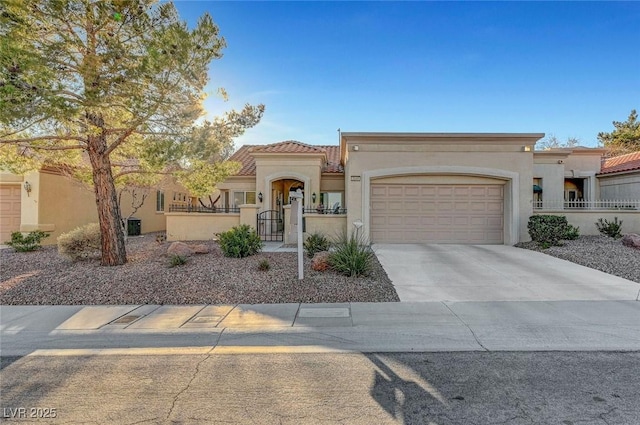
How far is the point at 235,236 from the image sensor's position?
31.0 feet

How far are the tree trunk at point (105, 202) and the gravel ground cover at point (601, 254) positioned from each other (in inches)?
498

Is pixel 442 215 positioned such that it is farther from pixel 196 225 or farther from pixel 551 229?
pixel 196 225

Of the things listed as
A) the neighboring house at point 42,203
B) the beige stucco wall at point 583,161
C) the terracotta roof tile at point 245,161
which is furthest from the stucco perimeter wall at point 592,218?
the neighboring house at point 42,203

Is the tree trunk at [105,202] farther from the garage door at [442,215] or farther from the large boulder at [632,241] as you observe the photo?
the large boulder at [632,241]

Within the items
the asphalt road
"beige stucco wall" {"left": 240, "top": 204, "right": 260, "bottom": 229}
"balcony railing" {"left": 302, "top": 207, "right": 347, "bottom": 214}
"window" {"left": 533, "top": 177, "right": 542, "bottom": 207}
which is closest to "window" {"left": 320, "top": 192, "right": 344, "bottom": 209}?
"balcony railing" {"left": 302, "top": 207, "right": 347, "bottom": 214}

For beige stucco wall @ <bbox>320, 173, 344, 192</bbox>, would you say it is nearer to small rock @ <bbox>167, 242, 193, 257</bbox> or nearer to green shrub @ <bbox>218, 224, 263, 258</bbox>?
green shrub @ <bbox>218, 224, 263, 258</bbox>

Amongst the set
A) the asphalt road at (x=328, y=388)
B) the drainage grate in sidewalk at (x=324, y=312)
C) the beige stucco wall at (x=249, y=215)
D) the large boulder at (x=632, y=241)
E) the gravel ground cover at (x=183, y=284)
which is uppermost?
the beige stucco wall at (x=249, y=215)

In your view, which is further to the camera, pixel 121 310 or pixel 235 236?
pixel 235 236

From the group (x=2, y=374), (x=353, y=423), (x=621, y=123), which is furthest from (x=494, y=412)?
(x=621, y=123)

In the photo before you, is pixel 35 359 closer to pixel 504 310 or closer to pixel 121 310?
pixel 121 310

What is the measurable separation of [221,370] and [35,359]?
246cm

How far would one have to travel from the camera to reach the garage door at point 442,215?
12930mm

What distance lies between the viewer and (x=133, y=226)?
56.2 feet

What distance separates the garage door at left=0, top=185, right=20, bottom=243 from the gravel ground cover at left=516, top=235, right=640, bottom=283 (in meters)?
20.4
